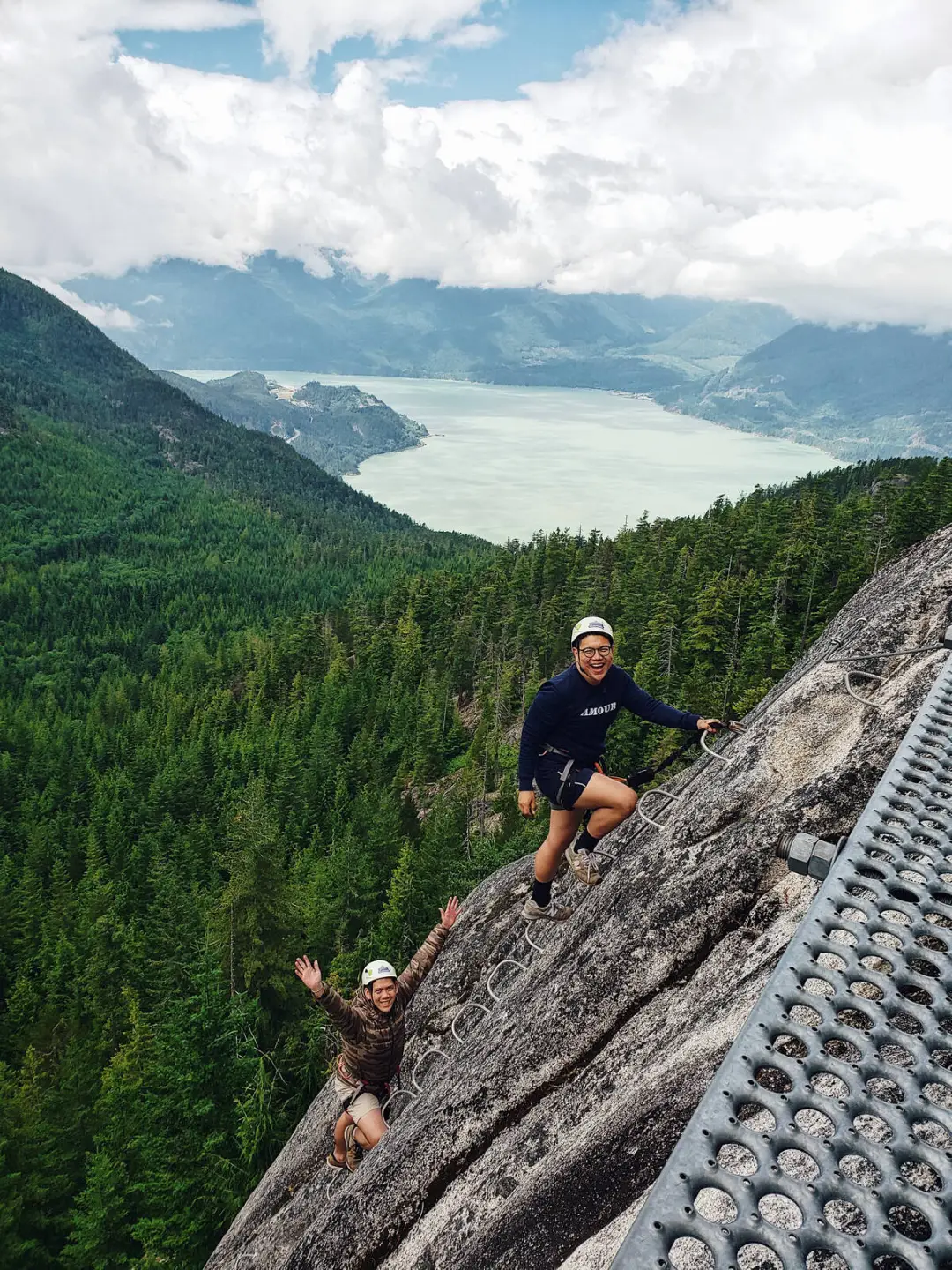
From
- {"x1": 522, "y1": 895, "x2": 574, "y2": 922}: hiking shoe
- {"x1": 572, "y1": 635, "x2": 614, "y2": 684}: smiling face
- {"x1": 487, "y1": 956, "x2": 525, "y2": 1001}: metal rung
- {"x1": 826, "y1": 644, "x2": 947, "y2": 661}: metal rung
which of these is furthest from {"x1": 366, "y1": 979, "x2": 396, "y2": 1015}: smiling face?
{"x1": 826, "y1": 644, "x2": 947, "y2": 661}: metal rung

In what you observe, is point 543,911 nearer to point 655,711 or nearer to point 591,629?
point 655,711

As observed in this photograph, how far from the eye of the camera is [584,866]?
31.2 ft

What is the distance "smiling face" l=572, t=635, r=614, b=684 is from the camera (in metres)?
7.91

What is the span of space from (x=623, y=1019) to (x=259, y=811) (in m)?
41.9

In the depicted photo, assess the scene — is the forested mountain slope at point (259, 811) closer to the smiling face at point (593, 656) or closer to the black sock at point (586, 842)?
the black sock at point (586, 842)

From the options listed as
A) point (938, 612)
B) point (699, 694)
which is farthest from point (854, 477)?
point (938, 612)

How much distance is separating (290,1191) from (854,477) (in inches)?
5242

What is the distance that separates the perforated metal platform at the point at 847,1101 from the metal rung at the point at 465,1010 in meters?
6.97

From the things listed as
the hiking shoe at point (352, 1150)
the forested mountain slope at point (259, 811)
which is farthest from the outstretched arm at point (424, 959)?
the forested mountain slope at point (259, 811)

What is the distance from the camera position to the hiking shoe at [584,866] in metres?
9.44

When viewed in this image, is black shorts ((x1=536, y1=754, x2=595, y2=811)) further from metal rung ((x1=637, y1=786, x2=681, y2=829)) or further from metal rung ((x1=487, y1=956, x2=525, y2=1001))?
metal rung ((x1=487, y1=956, x2=525, y2=1001))

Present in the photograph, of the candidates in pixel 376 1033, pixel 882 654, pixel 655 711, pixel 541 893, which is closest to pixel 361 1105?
pixel 376 1033

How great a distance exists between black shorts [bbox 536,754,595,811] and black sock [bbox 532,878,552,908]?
196 cm

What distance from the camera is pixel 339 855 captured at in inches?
1857
